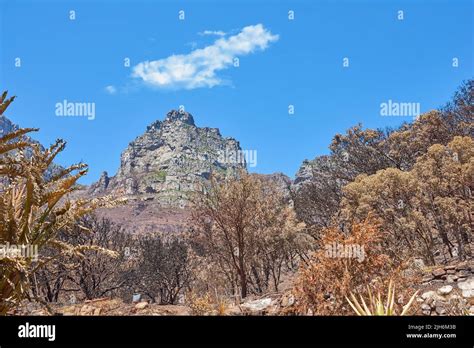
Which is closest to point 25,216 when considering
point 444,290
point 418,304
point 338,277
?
point 338,277

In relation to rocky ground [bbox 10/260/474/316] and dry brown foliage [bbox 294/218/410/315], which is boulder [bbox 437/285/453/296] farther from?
dry brown foliage [bbox 294/218/410/315]

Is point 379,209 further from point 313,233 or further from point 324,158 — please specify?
point 324,158

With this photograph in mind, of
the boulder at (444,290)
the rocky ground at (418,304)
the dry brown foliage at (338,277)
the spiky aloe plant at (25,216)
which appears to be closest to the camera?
the spiky aloe plant at (25,216)

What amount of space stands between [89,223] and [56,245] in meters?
25.7

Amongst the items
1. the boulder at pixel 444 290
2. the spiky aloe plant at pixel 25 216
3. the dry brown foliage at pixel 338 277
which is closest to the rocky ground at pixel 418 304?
the boulder at pixel 444 290

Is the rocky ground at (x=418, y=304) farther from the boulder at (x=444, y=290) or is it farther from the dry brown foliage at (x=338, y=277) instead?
the dry brown foliage at (x=338, y=277)

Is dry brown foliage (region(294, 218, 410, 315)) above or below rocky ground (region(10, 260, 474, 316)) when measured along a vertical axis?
above

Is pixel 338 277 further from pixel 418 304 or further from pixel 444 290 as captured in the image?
pixel 444 290

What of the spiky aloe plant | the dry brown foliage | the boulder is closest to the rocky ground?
the boulder

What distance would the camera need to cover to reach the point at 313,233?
29.0 metres

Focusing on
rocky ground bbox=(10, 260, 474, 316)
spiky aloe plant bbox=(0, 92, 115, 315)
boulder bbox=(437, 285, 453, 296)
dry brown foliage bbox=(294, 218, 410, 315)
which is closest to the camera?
spiky aloe plant bbox=(0, 92, 115, 315)

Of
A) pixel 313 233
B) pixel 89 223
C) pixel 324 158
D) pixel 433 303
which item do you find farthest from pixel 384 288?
pixel 324 158

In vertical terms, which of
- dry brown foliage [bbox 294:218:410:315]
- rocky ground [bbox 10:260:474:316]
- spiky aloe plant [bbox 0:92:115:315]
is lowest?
rocky ground [bbox 10:260:474:316]

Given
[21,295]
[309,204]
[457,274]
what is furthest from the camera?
[309,204]
